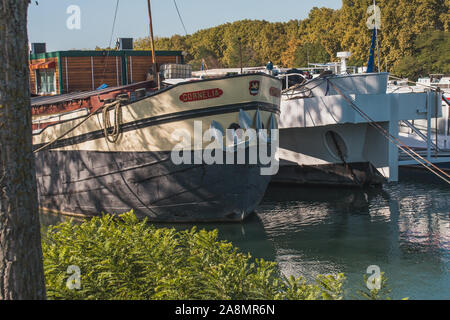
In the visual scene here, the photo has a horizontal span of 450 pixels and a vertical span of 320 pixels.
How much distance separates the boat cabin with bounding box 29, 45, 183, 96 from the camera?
20734 mm

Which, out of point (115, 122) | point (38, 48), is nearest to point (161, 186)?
point (115, 122)

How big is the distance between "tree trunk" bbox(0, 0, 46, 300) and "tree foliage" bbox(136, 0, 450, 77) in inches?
1892

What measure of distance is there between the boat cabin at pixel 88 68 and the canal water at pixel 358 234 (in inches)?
267

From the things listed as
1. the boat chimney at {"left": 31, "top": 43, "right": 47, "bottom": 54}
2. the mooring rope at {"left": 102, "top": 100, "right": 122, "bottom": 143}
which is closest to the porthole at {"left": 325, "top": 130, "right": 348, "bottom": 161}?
the mooring rope at {"left": 102, "top": 100, "right": 122, "bottom": 143}

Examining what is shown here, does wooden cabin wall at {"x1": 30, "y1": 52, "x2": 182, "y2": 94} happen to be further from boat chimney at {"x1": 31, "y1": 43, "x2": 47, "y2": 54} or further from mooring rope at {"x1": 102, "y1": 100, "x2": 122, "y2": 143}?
mooring rope at {"x1": 102, "y1": 100, "x2": 122, "y2": 143}

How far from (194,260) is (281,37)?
7550 cm

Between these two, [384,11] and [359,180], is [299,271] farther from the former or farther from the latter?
[384,11]

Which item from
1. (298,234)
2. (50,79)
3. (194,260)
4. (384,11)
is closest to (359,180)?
(298,234)

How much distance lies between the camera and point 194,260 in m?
6.57

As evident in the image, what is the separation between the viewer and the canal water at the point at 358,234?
1089 cm

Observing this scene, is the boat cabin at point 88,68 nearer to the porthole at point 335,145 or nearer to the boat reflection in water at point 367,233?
the porthole at point 335,145

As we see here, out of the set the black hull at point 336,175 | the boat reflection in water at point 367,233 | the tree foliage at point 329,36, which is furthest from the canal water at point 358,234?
the tree foliage at point 329,36

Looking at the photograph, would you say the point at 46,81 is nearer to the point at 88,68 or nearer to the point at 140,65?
the point at 88,68

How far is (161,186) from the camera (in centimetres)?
1447
